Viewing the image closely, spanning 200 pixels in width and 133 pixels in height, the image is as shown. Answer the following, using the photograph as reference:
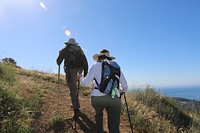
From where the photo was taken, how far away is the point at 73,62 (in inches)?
305

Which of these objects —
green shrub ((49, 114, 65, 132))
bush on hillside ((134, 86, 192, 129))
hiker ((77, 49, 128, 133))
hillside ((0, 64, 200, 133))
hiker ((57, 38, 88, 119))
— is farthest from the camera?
bush on hillside ((134, 86, 192, 129))

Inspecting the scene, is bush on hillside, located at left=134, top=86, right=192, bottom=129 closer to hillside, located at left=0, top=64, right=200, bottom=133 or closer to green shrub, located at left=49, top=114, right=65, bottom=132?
hillside, located at left=0, top=64, right=200, bottom=133

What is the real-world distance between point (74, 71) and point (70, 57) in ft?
1.53

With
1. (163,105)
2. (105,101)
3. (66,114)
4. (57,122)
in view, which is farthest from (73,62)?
(163,105)

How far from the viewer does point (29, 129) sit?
6066 millimetres

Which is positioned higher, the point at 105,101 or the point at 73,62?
the point at 73,62

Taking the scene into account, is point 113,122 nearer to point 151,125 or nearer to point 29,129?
point 29,129

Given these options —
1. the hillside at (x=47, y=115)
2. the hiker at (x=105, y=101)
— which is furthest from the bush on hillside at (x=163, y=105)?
the hiker at (x=105, y=101)

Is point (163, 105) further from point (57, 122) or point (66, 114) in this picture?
point (57, 122)

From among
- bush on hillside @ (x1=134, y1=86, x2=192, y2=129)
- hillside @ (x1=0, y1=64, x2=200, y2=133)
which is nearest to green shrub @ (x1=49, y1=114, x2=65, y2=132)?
hillside @ (x1=0, y1=64, x2=200, y2=133)

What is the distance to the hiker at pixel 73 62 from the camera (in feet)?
25.2

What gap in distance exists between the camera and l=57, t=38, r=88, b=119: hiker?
7.70m

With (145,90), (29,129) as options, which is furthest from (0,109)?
(145,90)

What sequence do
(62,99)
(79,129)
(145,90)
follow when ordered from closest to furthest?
(79,129) → (62,99) → (145,90)
